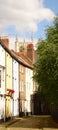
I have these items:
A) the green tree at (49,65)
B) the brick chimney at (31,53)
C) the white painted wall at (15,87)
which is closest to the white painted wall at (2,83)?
the green tree at (49,65)

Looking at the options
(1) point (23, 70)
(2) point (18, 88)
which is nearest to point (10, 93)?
(2) point (18, 88)

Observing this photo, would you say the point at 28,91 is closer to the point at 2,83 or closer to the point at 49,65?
the point at 2,83

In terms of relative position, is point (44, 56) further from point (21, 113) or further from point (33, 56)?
point (33, 56)

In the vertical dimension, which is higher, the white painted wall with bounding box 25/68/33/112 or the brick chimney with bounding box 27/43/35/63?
the brick chimney with bounding box 27/43/35/63

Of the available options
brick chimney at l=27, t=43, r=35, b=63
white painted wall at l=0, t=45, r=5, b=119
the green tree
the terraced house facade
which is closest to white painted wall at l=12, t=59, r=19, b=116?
the terraced house facade

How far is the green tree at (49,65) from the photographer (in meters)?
41.6

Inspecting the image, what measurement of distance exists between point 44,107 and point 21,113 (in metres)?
22.3

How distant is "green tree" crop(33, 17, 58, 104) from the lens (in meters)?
41.6

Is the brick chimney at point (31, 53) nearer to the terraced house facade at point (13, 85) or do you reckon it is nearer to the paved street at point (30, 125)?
the terraced house facade at point (13, 85)

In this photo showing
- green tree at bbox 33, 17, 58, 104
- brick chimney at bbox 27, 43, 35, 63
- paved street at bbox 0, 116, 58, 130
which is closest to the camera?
green tree at bbox 33, 17, 58, 104

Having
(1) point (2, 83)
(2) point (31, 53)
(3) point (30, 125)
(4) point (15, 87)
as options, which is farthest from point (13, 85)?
(2) point (31, 53)

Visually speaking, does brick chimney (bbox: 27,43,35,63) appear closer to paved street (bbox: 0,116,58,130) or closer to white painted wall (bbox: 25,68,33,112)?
white painted wall (bbox: 25,68,33,112)

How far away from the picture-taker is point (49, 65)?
1671 inches

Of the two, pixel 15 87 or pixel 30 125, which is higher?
pixel 15 87
